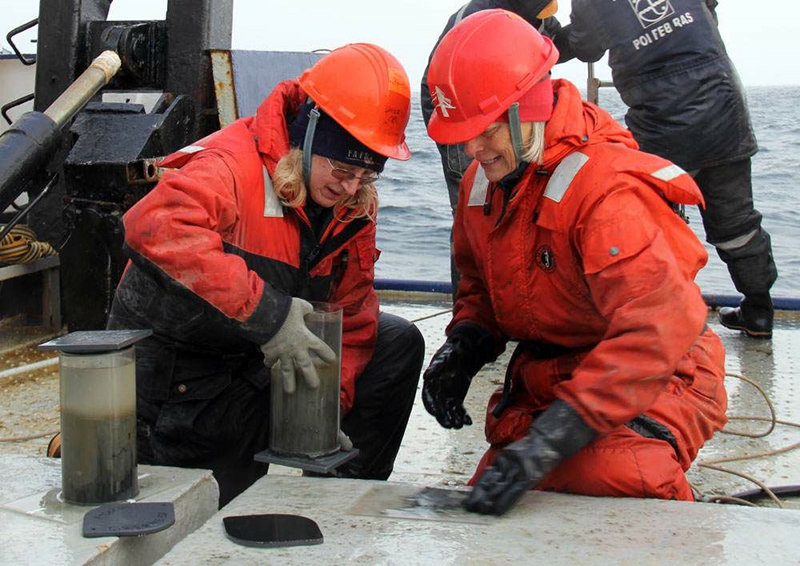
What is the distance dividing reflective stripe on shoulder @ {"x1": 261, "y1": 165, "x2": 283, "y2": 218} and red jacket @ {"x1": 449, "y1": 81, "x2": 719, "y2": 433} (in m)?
0.63

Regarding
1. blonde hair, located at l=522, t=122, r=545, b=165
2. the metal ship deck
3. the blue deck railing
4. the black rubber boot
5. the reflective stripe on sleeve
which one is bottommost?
the blue deck railing

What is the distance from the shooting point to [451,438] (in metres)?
4.11

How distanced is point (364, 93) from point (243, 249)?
0.63 meters

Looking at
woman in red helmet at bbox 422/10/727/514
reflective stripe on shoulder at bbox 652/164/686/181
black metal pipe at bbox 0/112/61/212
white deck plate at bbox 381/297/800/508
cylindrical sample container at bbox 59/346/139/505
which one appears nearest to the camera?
cylindrical sample container at bbox 59/346/139/505

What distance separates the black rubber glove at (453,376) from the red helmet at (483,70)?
77 centimetres

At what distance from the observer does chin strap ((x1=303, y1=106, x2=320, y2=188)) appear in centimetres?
310

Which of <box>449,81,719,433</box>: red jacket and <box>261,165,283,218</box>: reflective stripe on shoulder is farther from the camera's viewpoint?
<box>261,165,283,218</box>: reflective stripe on shoulder

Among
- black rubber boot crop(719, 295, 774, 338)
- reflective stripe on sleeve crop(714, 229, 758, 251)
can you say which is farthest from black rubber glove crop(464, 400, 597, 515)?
black rubber boot crop(719, 295, 774, 338)

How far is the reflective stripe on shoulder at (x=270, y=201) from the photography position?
310cm

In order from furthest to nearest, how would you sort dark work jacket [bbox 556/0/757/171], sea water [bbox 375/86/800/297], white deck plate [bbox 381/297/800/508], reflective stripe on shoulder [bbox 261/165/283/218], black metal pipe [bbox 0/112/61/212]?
1. sea water [bbox 375/86/800/297]
2. dark work jacket [bbox 556/0/757/171]
3. black metal pipe [bbox 0/112/61/212]
4. white deck plate [bbox 381/297/800/508]
5. reflective stripe on shoulder [bbox 261/165/283/218]

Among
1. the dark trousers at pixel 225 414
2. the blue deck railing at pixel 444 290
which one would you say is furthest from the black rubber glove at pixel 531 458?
the blue deck railing at pixel 444 290

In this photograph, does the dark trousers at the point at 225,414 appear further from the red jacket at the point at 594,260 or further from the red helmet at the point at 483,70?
the red helmet at the point at 483,70

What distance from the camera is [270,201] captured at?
311cm

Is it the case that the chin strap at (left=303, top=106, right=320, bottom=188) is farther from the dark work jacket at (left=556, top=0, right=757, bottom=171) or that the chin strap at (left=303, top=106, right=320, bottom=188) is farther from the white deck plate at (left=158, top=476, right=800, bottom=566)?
the dark work jacket at (left=556, top=0, right=757, bottom=171)
